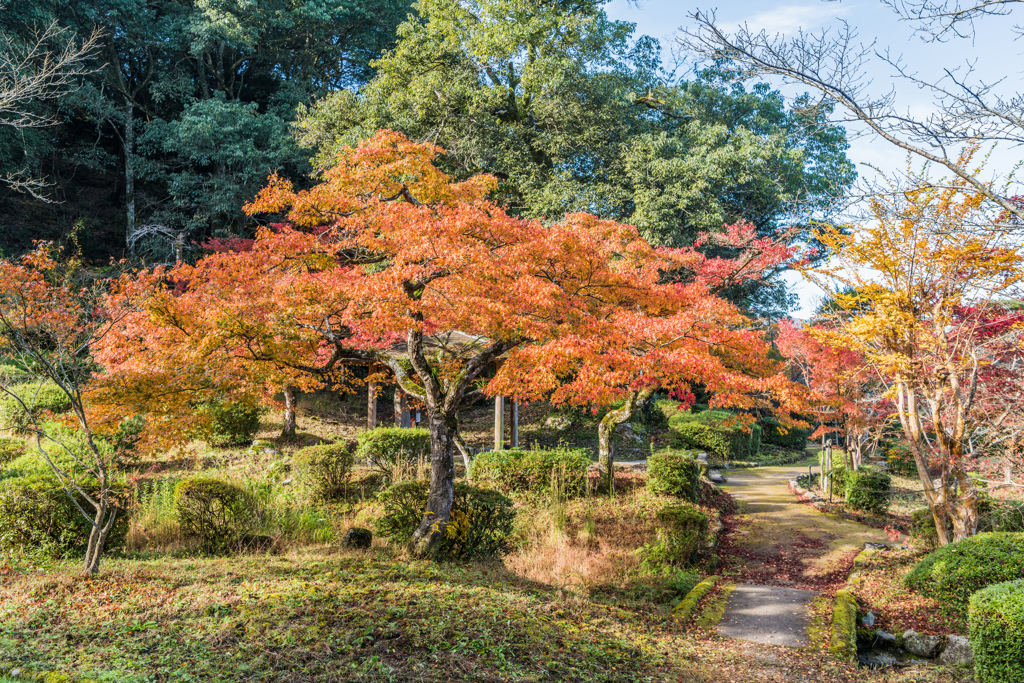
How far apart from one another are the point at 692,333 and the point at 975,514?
361 cm

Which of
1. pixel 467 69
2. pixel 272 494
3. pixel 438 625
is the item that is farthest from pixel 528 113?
pixel 438 625

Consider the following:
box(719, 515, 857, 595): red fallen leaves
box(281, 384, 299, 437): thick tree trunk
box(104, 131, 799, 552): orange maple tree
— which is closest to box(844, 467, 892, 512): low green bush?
box(719, 515, 857, 595): red fallen leaves

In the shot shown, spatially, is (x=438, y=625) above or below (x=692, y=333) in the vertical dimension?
below

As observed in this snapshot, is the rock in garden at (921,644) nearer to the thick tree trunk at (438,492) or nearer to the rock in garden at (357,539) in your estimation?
the thick tree trunk at (438,492)

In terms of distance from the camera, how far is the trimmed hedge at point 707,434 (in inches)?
656

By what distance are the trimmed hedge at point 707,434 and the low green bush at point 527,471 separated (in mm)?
7532

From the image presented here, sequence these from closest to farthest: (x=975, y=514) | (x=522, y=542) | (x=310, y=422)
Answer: (x=975, y=514)
(x=522, y=542)
(x=310, y=422)

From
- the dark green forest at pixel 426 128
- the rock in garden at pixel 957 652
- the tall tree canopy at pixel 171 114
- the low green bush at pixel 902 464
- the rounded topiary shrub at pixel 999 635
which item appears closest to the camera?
the rounded topiary shrub at pixel 999 635

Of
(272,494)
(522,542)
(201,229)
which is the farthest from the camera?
(201,229)

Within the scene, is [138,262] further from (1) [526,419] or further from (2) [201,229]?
(1) [526,419]

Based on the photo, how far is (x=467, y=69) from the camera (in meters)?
16.4

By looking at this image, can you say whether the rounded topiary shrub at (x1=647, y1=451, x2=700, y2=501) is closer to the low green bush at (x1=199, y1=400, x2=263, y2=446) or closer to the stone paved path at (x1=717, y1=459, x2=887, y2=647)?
the stone paved path at (x1=717, y1=459, x2=887, y2=647)

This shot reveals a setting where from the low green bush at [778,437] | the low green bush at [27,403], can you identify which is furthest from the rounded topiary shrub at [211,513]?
the low green bush at [778,437]

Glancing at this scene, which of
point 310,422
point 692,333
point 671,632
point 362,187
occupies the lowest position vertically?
point 671,632
